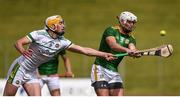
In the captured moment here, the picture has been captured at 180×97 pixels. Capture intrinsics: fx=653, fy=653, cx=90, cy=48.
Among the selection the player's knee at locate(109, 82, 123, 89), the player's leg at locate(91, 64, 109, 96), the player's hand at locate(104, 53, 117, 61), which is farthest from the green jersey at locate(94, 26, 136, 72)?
the player's hand at locate(104, 53, 117, 61)

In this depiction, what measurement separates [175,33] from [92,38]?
422cm

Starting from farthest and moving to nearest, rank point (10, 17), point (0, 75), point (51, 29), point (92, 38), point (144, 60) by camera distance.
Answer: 1. point (10, 17)
2. point (92, 38)
3. point (144, 60)
4. point (0, 75)
5. point (51, 29)

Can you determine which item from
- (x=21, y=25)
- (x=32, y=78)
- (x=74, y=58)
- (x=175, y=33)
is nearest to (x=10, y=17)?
(x=21, y=25)

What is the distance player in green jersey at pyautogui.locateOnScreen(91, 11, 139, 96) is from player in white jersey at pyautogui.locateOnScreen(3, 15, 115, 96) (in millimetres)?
576

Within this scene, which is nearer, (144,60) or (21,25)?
(144,60)

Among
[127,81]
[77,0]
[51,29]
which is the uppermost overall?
[51,29]

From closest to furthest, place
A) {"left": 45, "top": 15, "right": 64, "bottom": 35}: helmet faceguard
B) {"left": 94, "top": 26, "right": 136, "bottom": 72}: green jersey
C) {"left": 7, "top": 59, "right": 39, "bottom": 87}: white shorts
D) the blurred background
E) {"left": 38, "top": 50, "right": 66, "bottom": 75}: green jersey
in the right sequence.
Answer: {"left": 45, "top": 15, "right": 64, "bottom": 35}: helmet faceguard
{"left": 7, "top": 59, "right": 39, "bottom": 87}: white shorts
{"left": 94, "top": 26, "right": 136, "bottom": 72}: green jersey
{"left": 38, "top": 50, "right": 66, "bottom": 75}: green jersey
the blurred background

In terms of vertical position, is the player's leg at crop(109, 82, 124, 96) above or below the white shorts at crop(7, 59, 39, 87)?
below

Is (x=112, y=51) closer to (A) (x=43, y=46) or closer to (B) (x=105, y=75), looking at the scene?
(B) (x=105, y=75)

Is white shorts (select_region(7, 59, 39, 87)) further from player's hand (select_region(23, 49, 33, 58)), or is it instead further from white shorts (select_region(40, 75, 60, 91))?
white shorts (select_region(40, 75, 60, 91))

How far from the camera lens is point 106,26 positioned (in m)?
32.9

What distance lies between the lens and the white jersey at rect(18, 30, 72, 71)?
11227 mm

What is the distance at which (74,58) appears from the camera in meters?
29.2

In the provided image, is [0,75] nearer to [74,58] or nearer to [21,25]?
[74,58]
